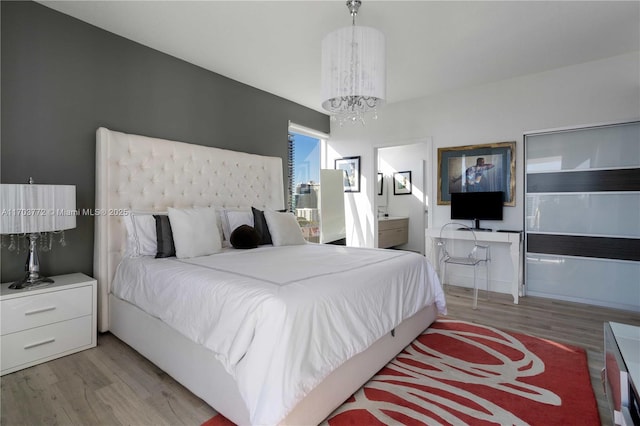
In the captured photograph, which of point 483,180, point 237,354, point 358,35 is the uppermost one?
point 358,35

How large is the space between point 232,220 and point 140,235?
2.82ft

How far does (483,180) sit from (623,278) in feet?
5.59

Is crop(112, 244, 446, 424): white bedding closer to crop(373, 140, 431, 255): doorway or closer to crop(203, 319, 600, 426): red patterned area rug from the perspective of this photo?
→ crop(203, 319, 600, 426): red patterned area rug

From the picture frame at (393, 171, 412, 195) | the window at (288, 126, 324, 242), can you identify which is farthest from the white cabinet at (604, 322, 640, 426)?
the picture frame at (393, 171, 412, 195)

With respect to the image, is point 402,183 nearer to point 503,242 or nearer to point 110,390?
point 503,242

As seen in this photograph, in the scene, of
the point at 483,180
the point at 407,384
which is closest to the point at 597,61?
the point at 483,180

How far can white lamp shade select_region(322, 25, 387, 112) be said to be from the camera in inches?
88.2

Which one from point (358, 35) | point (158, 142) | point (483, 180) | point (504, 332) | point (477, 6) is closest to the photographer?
point (358, 35)

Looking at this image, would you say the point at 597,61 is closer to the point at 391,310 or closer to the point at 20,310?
the point at 391,310

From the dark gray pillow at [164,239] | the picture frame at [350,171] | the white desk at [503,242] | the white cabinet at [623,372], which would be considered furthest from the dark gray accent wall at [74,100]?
the white cabinet at [623,372]

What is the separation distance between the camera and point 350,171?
532 centimetres

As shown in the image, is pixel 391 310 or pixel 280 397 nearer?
pixel 280 397

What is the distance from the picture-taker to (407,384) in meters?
1.93

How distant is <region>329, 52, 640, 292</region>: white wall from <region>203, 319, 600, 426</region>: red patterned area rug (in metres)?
1.84
